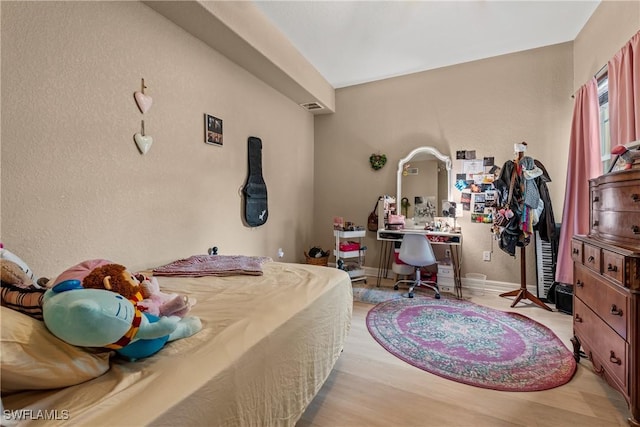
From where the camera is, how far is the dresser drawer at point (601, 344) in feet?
4.35

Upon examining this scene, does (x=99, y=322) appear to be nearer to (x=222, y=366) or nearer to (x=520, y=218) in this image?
(x=222, y=366)

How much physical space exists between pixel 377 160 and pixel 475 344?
2663 mm

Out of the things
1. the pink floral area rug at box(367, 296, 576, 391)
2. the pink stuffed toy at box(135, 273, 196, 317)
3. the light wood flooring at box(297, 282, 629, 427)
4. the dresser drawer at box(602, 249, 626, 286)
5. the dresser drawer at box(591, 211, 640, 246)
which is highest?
the dresser drawer at box(591, 211, 640, 246)

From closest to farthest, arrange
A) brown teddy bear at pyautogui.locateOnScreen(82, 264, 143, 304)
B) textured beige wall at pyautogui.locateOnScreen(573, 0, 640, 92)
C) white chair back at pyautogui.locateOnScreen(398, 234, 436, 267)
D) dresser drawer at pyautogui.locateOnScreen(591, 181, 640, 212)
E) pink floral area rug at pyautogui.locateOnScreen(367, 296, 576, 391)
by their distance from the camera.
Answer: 1. brown teddy bear at pyautogui.locateOnScreen(82, 264, 143, 304)
2. dresser drawer at pyautogui.locateOnScreen(591, 181, 640, 212)
3. pink floral area rug at pyautogui.locateOnScreen(367, 296, 576, 391)
4. textured beige wall at pyautogui.locateOnScreen(573, 0, 640, 92)
5. white chair back at pyautogui.locateOnScreen(398, 234, 436, 267)

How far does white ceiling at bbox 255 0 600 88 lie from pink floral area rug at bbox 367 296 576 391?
9.61ft

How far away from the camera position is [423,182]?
3.78 meters

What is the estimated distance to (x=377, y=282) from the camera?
12.4ft

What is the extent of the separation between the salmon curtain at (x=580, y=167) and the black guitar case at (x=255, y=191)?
3.14 metres

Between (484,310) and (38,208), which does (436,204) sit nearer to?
(484,310)

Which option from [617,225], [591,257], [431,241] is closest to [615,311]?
[591,257]

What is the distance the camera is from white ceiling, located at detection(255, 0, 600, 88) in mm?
2537

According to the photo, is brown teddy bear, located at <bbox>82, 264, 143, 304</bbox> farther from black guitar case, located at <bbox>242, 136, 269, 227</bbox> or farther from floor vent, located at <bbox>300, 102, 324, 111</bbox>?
floor vent, located at <bbox>300, 102, 324, 111</bbox>

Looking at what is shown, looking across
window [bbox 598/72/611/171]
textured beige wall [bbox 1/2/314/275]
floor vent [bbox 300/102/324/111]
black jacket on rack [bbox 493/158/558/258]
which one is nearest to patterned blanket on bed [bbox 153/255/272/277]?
textured beige wall [bbox 1/2/314/275]

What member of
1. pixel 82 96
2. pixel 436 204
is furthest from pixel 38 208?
pixel 436 204
